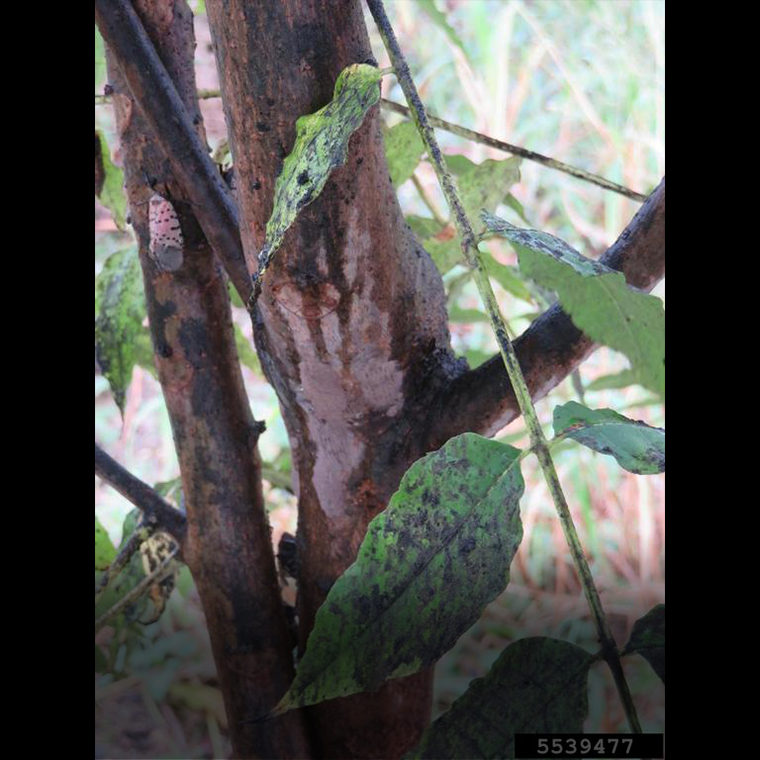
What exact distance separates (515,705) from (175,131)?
0.21 metres

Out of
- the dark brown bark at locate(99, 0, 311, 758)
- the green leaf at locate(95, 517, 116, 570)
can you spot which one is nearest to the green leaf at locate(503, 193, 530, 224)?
the dark brown bark at locate(99, 0, 311, 758)

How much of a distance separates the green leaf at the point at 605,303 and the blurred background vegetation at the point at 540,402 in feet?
1.41

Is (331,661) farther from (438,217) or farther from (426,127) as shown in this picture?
(438,217)

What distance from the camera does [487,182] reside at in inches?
15.7

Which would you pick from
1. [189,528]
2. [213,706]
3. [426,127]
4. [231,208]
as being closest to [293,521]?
[213,706]

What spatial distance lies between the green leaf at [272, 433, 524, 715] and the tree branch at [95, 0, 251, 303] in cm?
14

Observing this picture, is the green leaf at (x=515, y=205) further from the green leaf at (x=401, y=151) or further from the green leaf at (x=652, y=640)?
the green leaf at (x=652, y=640)

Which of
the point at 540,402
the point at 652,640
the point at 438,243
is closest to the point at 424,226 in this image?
the point at 438,243

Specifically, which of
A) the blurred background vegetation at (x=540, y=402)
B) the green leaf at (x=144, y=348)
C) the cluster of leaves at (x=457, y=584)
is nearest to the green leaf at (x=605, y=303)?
the cluster of leaves at (x=457, y=584)

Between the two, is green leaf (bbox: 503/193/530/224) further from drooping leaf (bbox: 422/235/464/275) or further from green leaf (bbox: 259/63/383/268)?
green leaf (bbox: 259/63/383/268)

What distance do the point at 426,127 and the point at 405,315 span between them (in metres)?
0.10

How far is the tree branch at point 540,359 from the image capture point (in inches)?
13.3
